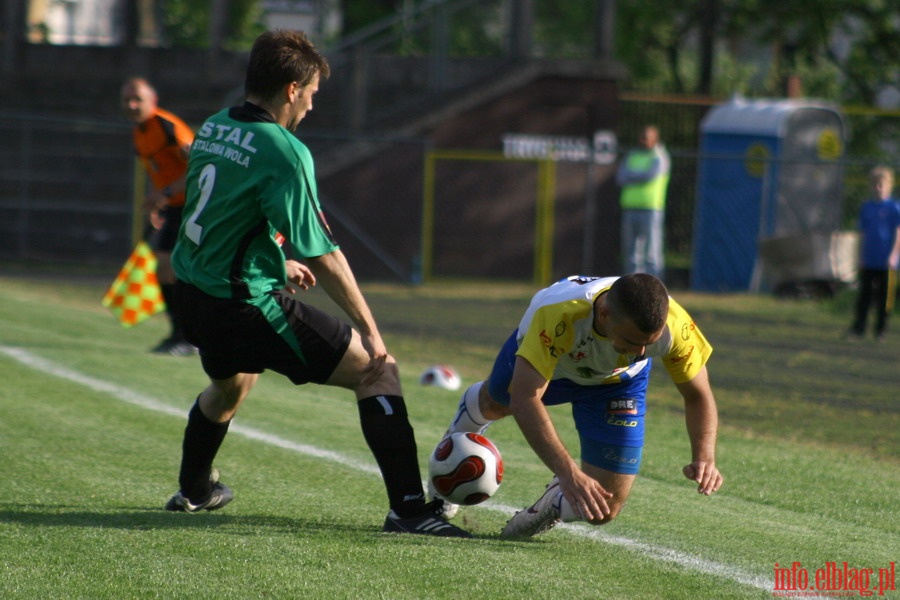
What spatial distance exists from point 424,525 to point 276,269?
45.8 inches

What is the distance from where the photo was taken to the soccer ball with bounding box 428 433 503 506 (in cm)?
514

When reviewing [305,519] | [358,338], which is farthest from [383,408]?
[305,519]

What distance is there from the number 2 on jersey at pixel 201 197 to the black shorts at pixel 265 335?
204mm

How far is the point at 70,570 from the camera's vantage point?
14.4 feet

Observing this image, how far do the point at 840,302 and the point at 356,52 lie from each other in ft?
27.7

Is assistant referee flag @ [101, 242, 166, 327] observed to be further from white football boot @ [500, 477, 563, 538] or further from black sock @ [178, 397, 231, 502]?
white football boot @ [500, 477, 563, 538]

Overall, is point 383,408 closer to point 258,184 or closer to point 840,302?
point 258,184

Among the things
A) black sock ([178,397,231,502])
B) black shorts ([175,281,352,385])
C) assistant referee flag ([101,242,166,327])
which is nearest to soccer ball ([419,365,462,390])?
assistant referee flag ([101,242,166,327])

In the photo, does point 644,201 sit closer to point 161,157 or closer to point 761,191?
point 761,191

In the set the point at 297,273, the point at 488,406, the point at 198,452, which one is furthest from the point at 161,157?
the point at 488,406

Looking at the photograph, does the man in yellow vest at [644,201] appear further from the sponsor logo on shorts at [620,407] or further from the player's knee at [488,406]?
the sponsor logo on shorts at [620,407]

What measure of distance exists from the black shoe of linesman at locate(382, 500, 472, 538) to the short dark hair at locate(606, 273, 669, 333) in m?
1.20

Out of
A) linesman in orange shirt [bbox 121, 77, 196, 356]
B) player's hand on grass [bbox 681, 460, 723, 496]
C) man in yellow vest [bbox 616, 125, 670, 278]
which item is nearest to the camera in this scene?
player's hand on grass [bbox 681, 460, 723, 496]

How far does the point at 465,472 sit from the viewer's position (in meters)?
5.13
